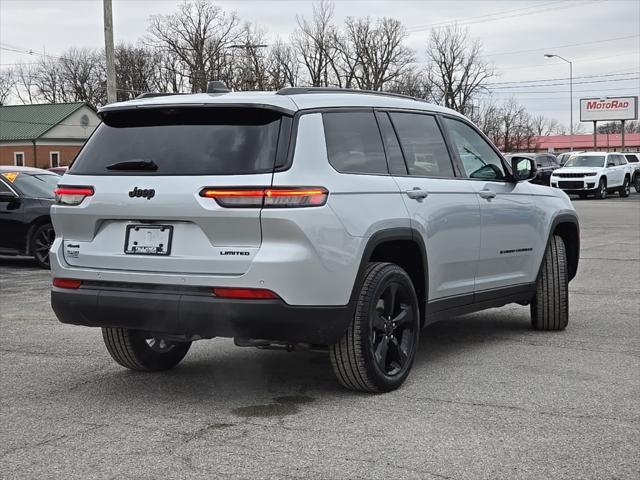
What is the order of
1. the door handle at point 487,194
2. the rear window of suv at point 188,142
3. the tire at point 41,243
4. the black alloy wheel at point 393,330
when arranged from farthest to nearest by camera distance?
the tire at point 41,243, the door handle at point 487,194, the black alloy wheel at point 393,330, the rear window of suv at point 188,142

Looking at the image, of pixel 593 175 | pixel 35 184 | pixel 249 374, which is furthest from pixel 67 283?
pixel 593 175

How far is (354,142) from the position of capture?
5656 millimetres

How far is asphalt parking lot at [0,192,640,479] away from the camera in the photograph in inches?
168

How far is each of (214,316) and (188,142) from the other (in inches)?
40.4

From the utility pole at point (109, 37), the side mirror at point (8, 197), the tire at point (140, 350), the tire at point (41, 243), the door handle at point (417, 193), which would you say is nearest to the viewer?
the door handle at point (417, 193)

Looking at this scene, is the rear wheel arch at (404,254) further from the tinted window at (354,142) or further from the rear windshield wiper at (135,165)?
the rear windshield wiper at (135,165)

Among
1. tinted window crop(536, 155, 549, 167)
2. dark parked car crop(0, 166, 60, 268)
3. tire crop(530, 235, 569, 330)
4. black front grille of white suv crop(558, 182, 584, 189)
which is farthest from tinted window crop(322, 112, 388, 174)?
tinted window crop(536, 155, 549, 167)

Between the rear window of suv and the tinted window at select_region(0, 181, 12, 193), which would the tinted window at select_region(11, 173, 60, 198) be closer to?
the tinted window at select_region(0, 181, 12, 193)

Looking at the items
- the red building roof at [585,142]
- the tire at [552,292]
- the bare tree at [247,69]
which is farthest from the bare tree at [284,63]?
the tire at [552,292]

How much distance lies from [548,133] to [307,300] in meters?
139

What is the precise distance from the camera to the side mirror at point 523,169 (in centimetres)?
731

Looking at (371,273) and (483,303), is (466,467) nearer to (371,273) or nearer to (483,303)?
(371,273)

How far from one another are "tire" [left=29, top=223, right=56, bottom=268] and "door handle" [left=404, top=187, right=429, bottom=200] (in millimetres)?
9148

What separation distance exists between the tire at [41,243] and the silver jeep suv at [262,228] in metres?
8.14
